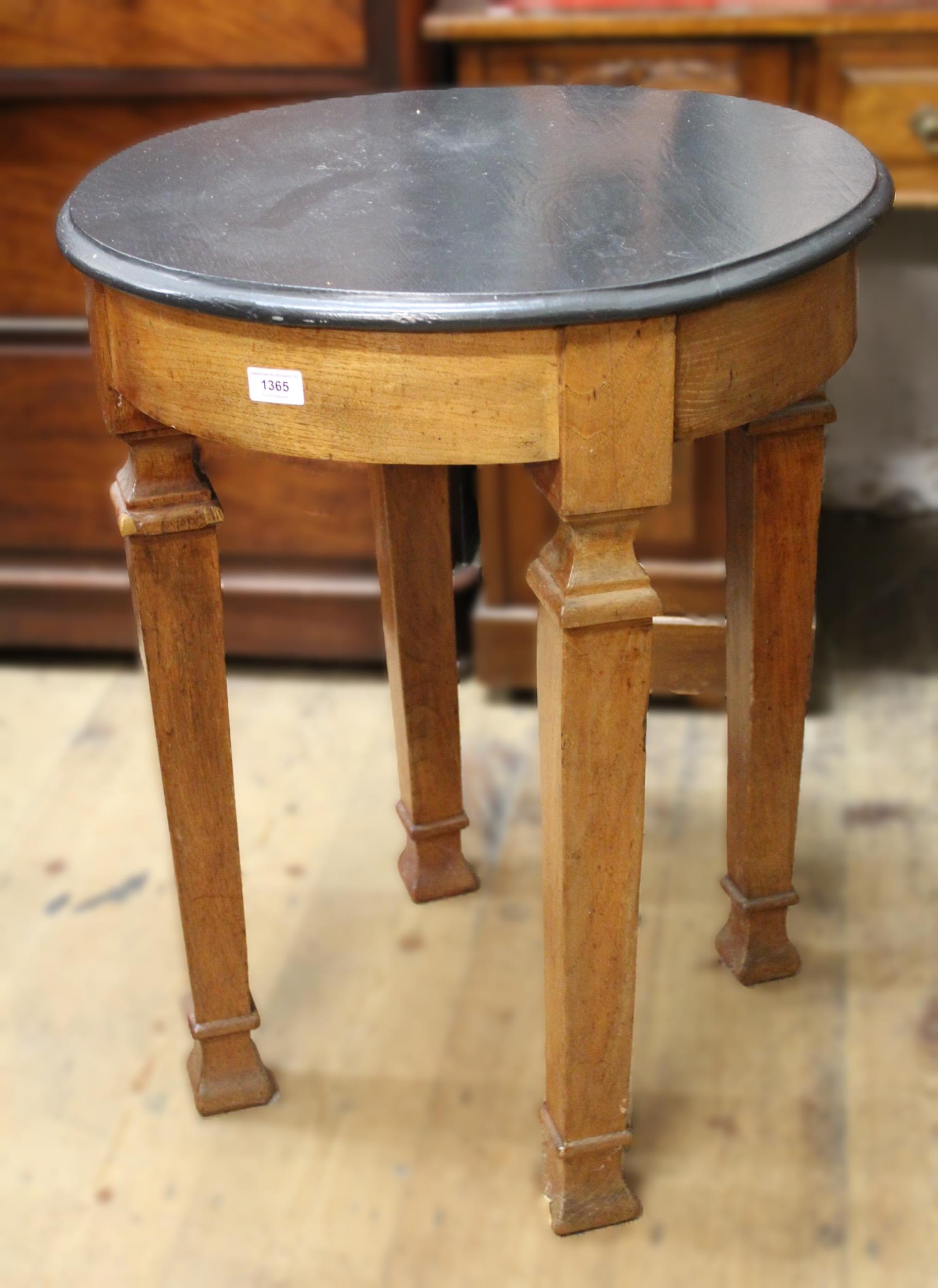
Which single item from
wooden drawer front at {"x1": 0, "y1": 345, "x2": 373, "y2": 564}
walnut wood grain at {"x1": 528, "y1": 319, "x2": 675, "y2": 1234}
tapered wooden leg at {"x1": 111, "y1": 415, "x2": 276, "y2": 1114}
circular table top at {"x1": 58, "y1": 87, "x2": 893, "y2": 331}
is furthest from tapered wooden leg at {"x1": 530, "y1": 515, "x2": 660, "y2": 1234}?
wooden drawer front at {"x1": 0, "y1": 345, "x2": 373, "y2": 564}

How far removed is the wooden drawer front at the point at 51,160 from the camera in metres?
1.54

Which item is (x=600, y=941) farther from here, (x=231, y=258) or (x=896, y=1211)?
(x=231, y=258)

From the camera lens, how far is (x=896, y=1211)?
109cm

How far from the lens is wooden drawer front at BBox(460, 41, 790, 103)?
1.42 metres

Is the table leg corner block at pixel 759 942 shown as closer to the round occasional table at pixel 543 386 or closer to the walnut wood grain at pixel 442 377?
the round occasional table at pixel 543 386

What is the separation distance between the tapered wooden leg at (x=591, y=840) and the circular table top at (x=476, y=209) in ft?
0.44

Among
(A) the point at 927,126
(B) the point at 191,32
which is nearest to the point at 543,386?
(A) the point at 927,126

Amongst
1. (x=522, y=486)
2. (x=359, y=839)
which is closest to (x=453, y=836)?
(x=359, y=839)

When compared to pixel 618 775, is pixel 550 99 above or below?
above

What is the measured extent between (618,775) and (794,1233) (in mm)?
372

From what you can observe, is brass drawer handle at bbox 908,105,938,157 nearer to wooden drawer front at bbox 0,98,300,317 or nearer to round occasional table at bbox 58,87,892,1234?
round occasional table at bbox 58,87,892,1234

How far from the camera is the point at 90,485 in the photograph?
5.71 ft

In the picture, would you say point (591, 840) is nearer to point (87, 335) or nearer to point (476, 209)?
point (476, 209)

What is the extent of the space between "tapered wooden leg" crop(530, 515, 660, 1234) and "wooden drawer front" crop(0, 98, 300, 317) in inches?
33.1
